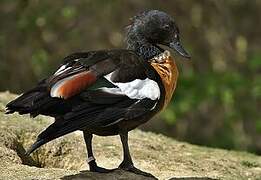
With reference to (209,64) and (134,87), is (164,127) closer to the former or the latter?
(209,64)

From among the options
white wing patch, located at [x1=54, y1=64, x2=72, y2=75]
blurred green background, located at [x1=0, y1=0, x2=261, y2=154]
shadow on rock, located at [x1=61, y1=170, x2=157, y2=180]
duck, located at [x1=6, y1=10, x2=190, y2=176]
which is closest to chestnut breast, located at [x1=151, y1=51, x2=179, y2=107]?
duck, located at [x1=6, y1=10, x2=190, y2=176]

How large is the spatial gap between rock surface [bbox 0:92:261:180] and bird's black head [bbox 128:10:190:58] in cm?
103

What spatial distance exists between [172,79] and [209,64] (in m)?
8.01

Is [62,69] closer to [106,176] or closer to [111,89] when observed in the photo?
[111,89]

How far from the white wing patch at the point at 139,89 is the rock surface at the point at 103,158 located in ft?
2.11

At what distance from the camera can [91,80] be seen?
4828 mm

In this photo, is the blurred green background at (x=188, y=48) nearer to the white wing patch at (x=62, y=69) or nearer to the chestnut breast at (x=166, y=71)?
the chestnut breast at (x=166, y=71)

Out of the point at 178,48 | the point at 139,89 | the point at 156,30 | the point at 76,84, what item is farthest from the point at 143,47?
the point at 76,84

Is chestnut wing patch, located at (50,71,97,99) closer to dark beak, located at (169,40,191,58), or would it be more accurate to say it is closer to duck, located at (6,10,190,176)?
duck, located at (6,10,190,176)

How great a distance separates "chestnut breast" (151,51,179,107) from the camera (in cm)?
527

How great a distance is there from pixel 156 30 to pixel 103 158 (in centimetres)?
128

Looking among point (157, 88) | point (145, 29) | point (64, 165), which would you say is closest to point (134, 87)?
point (157, 88)

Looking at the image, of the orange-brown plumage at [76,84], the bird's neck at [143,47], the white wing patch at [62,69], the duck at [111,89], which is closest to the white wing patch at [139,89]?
the duck at [111,89]

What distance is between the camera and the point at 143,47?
5.49 meters
